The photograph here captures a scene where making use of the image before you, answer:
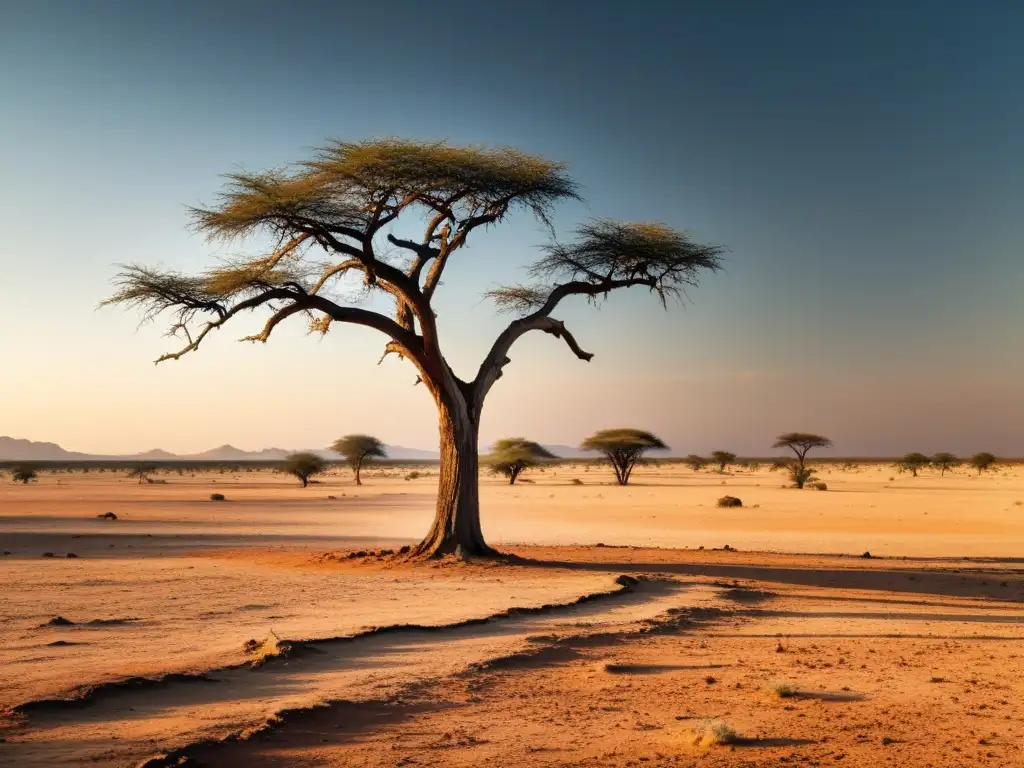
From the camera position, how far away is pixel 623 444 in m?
71.7

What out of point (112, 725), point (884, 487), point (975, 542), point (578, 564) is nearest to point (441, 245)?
point (578, 564)

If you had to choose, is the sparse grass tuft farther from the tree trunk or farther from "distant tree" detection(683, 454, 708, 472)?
"distant tree" detection(683, 454, 708, 472)

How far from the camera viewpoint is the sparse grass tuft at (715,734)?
21.8 feet

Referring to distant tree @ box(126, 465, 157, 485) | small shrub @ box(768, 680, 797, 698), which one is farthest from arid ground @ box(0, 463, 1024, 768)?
distant tree @ box(126, 465, 157, 485)

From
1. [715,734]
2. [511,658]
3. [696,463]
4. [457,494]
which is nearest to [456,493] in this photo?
[457,494]

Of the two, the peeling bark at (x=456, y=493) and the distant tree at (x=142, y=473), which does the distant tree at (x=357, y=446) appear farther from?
the peeling bark at (x=456, y=493)

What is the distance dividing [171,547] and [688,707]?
62.8 ft

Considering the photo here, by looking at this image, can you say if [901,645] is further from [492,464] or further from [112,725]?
[492,464]

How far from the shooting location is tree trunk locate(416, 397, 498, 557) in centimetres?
1911

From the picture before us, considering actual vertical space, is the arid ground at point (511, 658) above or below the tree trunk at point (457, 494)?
below

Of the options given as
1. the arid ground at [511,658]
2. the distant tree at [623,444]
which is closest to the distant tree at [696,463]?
the distant tree at [623,444]

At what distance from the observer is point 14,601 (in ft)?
42.8

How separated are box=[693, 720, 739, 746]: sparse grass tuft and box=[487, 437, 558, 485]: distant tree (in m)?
66.8

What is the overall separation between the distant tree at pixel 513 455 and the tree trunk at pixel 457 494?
54.3 metres
